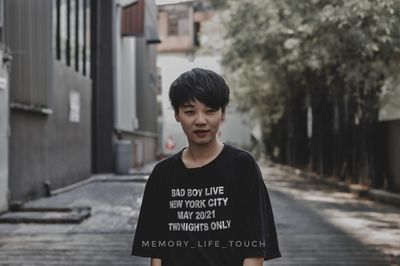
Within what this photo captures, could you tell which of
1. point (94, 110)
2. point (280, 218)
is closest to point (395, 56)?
point (280, 218)

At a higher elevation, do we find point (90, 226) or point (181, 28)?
point (181, 28)

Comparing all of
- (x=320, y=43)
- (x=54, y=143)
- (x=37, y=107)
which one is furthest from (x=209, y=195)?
(x=54, y=143)

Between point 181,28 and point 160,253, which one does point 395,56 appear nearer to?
point 160,253

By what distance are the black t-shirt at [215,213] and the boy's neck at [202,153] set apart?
0.07 ft

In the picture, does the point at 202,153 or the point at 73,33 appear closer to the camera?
the point at 202,153

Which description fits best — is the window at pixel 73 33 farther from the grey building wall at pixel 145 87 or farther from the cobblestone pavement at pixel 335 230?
the grey building wall at pixel 145 87

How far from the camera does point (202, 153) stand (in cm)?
275

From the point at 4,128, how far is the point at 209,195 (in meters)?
9.77

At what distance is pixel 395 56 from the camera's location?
1567 centimetres

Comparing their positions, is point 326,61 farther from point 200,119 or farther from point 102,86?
point 200,119

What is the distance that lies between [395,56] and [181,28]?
164ft

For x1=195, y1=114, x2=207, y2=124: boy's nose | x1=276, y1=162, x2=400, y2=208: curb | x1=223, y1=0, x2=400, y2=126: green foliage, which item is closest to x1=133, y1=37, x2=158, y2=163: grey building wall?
x1=223, y1=0, x2=400, y2=126: green foliage

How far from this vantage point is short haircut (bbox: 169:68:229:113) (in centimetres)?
266

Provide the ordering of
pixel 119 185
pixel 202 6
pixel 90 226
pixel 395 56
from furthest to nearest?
1. pixel 202 6
2. pixel 119 185
3. pixel 395 56
4. pixel 90 226
